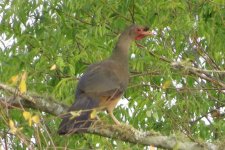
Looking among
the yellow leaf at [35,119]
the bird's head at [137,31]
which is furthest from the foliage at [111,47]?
the yellow leaf at [35,119]

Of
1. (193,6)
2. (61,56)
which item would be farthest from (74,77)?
(193,6)

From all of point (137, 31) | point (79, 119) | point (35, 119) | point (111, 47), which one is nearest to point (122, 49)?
point (137, 31)

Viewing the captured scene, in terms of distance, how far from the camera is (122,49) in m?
6.91

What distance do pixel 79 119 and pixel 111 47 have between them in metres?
2.00

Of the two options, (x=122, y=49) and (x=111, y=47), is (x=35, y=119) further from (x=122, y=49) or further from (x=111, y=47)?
(x=111, y=47)

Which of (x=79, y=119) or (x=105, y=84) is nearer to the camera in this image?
(x=79, y=119)

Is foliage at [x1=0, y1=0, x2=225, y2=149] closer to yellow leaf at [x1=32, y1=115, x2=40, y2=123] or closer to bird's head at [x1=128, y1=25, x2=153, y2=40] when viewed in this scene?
bird's head at [x1=128, y1=25, x2=153, y2=40]

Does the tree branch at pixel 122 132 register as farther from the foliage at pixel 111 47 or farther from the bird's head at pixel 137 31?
the bird's head at pixel 137 31

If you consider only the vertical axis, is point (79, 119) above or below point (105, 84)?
below

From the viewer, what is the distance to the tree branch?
5.26 metres

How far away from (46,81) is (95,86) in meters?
1.52

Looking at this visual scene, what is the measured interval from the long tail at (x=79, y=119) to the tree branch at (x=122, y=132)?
75 millimetres

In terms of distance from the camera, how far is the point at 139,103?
7070mm

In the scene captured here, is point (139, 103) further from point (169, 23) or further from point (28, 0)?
point (28, 0)
